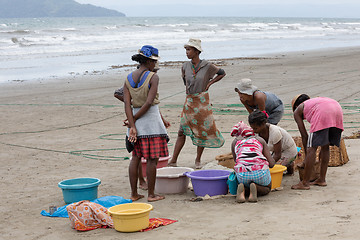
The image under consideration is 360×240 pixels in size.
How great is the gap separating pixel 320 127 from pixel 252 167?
83 cm

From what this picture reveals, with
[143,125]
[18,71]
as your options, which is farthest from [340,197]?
[18,71]

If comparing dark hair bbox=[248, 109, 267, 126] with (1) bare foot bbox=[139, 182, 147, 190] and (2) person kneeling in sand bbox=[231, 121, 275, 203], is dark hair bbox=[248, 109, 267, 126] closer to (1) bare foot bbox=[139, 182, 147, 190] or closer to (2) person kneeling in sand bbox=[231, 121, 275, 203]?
(2) person kneeling in sand bbox=[231, 121, 275, 203]

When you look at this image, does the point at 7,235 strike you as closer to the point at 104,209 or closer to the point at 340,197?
the point at 104,209

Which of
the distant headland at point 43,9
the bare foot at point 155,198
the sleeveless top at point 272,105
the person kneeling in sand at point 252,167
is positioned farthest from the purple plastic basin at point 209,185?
the distant headland at point 43,9

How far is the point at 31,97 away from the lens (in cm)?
1405

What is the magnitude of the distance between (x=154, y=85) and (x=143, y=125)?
1.37 feet

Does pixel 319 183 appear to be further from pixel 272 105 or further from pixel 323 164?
pixel 272 105

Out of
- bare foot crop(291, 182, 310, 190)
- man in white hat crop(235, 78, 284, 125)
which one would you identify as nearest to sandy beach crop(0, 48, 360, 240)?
bare foot crop(291, 182, 310, 190)

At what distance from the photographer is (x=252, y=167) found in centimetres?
540

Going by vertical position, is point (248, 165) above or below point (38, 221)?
above

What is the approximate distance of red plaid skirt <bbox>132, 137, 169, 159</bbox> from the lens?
5.54 metres

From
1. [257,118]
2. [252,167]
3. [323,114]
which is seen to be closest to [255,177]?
[252,167]

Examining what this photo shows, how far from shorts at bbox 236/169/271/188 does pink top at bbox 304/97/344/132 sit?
715 millimetres

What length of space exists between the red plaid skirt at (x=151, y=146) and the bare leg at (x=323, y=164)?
1.63 m
